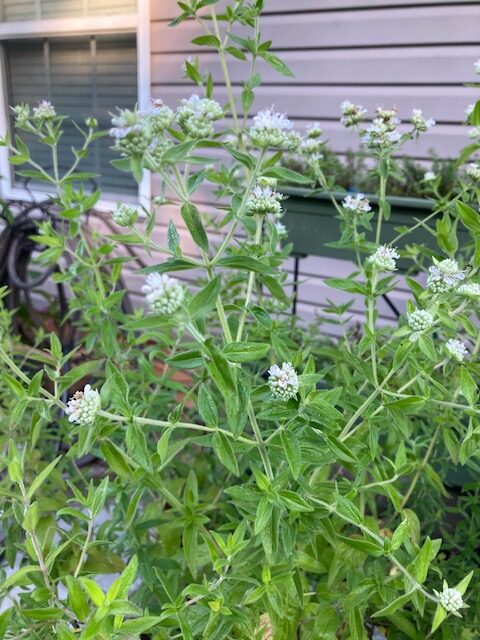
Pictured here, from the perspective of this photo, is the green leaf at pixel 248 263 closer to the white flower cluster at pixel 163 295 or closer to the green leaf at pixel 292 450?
the white flower cluster at pixel 163 295

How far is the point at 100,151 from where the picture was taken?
3.22 m

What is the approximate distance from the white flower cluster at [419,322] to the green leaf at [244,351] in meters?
0.23

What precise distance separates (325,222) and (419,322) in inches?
46.0

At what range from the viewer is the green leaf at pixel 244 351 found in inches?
23.3

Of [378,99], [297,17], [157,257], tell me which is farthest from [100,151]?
[378,99]

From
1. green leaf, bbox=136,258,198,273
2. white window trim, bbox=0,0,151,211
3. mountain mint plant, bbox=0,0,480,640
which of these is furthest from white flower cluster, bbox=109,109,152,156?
white window trim, bbox=0,0,151,211

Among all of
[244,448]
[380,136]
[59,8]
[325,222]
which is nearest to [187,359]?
[244,448]

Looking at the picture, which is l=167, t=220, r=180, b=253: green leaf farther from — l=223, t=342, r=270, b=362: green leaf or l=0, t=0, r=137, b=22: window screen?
l=0, t=0, r=137, b=22: window screen

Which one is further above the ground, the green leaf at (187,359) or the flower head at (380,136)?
the flower head at (380,136)

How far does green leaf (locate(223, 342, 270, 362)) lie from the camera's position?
0.59 metres

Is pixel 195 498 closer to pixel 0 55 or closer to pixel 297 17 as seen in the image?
pixel 297 17

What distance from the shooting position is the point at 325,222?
182 cm

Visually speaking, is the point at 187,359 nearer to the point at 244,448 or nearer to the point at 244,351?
the point at 244,351

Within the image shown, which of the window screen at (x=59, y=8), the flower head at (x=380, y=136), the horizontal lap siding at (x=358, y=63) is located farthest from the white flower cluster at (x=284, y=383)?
the window screen at (x=59, y=8)
